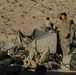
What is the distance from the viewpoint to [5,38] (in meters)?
14.9

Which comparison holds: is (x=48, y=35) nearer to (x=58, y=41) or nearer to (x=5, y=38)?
(x=58, y=41)

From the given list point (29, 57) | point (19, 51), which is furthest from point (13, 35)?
point (29, 57)

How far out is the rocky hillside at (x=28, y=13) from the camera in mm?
17000

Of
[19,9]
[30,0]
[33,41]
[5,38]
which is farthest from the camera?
[30,0]

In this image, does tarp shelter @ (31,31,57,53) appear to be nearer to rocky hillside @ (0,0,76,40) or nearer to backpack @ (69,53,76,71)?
backpack @ (69,53,76,71)

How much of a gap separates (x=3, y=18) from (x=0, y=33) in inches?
104

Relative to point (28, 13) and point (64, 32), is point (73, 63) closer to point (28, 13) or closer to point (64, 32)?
point (64, 32)

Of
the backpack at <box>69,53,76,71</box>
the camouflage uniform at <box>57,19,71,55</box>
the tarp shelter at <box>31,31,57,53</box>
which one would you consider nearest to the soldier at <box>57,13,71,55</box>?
the camouflage uniform at <box>57,19,71,55</box>

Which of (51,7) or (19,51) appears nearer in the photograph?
(19,51)

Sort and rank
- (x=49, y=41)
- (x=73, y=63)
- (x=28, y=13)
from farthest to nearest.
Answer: (x=28, y=13), (x=49, y=41), (x=73, y=63)

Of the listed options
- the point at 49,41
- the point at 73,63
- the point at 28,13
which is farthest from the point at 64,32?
the point at 28,13

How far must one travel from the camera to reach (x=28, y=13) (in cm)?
1938

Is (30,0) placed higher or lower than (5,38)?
higher

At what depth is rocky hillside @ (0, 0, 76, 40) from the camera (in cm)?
1700
